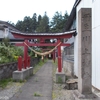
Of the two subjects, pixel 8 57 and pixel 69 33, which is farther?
pixel 8 57

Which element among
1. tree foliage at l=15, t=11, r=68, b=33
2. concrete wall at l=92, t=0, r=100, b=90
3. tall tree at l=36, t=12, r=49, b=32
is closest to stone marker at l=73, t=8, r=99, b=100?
concrete wall at l=92, t=0, r=100, b=90

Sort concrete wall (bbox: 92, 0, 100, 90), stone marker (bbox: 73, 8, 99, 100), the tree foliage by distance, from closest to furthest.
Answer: stone marker (bbox: 73, 8, 99, 100) → concrete wall (bbox: 92, 0, 100, 90) → the tree foliage

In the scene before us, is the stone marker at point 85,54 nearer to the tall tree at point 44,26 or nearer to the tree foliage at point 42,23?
the tree foliage at point 42,23

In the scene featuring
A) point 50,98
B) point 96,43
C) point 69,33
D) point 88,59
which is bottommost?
point 50,98

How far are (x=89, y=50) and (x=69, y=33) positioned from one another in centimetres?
734

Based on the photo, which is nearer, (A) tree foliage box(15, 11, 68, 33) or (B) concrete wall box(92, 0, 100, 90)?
(B) concrete wall box(92, 0, 100, 90)

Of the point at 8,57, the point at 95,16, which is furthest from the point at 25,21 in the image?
the point at 95,16

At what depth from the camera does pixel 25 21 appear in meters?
87.6

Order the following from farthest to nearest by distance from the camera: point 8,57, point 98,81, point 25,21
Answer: point 25,21, point 8,57, point 98,81

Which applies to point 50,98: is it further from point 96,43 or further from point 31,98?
point 96,43

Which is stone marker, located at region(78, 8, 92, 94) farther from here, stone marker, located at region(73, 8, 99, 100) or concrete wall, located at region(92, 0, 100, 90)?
concrete wall, located at region(92, 0, 100, 90)

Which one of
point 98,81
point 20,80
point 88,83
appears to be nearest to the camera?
point 88,83

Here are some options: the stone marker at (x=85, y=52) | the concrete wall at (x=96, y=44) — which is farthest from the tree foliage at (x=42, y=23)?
the stone marker at (x=85, y=52)

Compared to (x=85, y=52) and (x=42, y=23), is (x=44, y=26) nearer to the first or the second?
(x=42, y=23)
